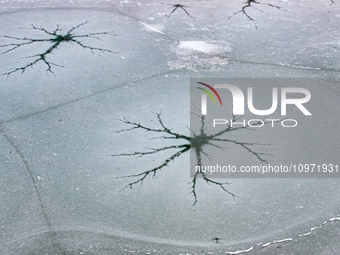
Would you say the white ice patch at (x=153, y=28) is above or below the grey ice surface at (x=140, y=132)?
above

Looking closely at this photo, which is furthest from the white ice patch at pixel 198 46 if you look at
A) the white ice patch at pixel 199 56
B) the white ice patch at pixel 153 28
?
the white ice patch at pixel 153 28

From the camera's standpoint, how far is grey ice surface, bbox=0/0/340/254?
215 centimetres

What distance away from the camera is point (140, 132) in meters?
2.79

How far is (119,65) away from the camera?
11.4 ft

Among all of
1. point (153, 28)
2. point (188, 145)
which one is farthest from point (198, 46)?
point (188, 145)

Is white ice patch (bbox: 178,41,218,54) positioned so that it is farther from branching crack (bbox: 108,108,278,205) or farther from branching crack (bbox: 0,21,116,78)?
branching crack (bbox: 108,108,278,205)

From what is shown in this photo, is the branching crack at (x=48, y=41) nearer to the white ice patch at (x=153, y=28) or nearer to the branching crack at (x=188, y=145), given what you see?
the white ice patch at (x=153, y=28)

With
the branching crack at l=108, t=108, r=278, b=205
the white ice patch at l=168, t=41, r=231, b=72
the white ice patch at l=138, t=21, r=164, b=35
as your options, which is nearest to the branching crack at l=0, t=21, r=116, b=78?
the white ice patch at l=138, t=21, r=164, b=35

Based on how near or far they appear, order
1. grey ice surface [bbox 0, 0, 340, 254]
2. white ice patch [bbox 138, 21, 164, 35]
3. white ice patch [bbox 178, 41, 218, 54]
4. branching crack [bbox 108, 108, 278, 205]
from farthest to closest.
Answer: white ice patch [bbox 138, 21, 164, 35] < white ice patch [bbox 178, 41, 218, 54] < branching crack [bbox 108, 108, 278, 205] < grey ice surface [bbox 0, 0, 340, 254]

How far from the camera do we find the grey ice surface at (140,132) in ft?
7.06

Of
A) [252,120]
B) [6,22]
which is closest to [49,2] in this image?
[6,22]

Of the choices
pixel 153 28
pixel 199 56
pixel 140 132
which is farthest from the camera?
pixel 153 28

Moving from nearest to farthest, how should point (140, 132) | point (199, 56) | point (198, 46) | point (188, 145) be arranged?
point (188, 145)
point (140, 132)
point (199, 56)
point (198, 46)

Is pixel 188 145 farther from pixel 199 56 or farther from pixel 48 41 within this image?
pixel 48 41
